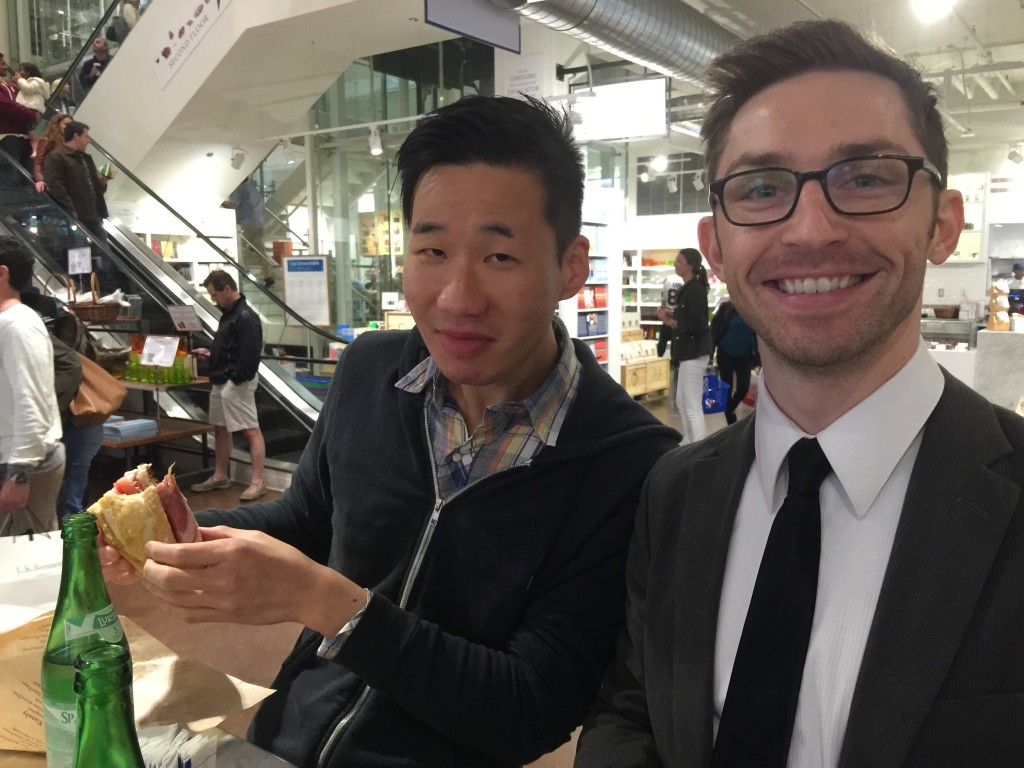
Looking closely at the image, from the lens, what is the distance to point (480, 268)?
1214 millimetres

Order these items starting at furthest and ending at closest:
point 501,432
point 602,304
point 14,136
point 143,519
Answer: point 602,304
point 14,136
point 501,432
point 143,519

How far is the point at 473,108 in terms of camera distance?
1272mm

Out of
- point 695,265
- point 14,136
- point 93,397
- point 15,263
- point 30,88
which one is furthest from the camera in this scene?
point 30,88

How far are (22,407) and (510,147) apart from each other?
2.94 metres

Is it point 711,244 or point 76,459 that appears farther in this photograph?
point 76,459

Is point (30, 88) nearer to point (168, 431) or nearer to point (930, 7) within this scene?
point (168, 431)

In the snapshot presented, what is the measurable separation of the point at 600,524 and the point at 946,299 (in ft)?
46.5

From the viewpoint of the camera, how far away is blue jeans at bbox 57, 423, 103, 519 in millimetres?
4395

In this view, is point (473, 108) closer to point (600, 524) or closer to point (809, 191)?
point (809, 191)

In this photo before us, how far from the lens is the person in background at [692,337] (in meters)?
7.82

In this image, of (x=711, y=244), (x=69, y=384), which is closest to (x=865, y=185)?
(x=711, y=244)

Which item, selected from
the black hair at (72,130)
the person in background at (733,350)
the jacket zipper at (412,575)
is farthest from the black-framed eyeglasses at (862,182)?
the black hair at (72,130)

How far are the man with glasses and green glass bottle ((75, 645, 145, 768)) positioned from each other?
64 centimetres

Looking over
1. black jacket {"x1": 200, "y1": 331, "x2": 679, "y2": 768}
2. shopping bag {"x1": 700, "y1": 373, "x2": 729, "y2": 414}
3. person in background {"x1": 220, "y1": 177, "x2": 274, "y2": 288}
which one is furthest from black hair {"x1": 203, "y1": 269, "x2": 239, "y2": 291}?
shopping bag {"x1": 700, "y1": 373, "x2": 729, "y2": 414}
